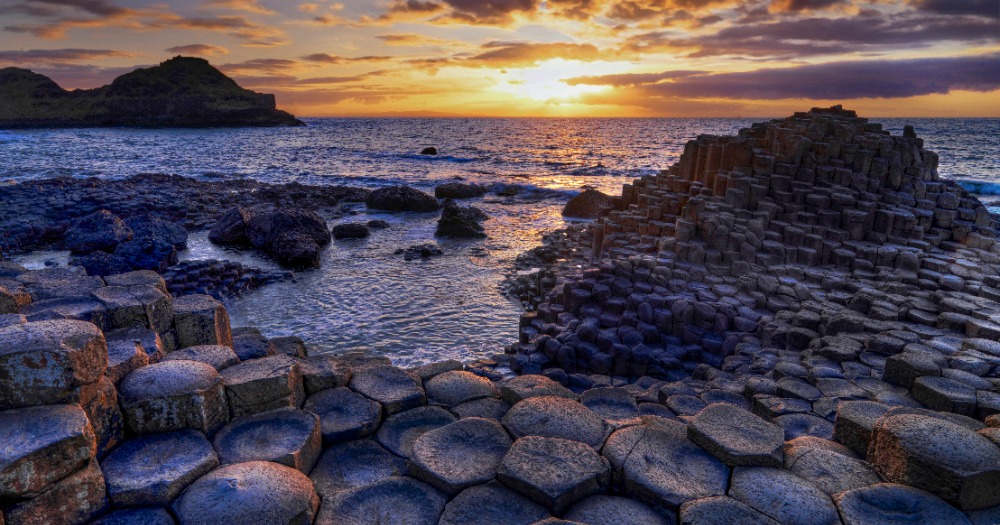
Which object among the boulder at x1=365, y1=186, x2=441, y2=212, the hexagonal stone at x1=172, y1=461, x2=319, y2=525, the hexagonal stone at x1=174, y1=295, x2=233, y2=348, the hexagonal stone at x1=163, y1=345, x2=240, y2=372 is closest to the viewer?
the hexagonal stone at x1=172, y1=461, x2=319, y2=525

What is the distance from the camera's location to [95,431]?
342cm

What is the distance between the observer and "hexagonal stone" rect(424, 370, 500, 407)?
4926 millimetres

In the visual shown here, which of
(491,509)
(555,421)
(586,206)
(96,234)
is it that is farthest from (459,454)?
(586,206)

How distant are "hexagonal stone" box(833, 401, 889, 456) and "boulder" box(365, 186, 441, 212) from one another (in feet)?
72.0

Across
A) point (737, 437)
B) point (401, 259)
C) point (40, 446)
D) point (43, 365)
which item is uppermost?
point (43, 365)

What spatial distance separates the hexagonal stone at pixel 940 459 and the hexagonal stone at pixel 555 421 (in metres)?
2.02

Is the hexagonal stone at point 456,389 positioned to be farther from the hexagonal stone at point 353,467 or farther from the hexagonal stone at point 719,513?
the hexagonal stone at point 719,513

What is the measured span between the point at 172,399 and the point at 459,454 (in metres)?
2.16

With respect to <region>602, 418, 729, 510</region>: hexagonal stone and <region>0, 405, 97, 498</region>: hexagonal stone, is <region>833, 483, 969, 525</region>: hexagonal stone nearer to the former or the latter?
<region>602, 418, 729, 510</region>: hexagonal stone

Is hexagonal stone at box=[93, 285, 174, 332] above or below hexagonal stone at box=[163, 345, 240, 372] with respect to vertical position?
above

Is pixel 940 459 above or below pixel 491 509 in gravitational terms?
above

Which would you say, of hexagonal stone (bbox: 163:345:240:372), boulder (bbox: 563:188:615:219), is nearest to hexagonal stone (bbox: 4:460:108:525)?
hexagonal stone (bbox: 163:345:240:372)

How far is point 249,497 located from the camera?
308cm

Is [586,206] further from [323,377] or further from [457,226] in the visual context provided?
[323,377]
